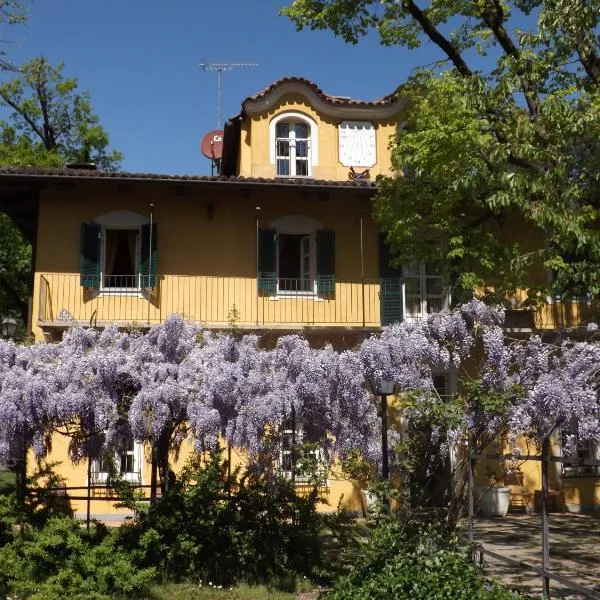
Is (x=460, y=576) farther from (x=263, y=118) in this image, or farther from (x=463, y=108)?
(x=263, y=118)

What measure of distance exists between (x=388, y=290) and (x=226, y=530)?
26.4 ft

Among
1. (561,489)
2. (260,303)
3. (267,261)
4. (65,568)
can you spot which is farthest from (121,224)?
(561,489)

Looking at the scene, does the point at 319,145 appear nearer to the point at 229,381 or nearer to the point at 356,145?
the point at 356,145

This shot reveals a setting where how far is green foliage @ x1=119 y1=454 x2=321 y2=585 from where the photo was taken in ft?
30.7

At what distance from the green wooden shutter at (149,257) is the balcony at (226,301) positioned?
0.18m

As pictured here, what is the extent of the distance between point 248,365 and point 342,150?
949cm

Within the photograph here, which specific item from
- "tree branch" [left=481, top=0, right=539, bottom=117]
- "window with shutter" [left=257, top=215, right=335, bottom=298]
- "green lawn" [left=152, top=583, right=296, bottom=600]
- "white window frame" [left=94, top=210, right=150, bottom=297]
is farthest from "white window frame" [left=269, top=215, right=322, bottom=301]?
"green lawn" [left=152, top=583, right=296, bottom=600]

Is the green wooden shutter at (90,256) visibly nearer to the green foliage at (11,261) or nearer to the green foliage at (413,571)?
the green foliage at (11,261)

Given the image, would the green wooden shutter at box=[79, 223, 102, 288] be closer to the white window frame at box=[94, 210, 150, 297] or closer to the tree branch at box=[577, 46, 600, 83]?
the white window frame at box=[94, 210, 150, 297]

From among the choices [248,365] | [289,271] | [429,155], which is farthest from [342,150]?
[248,365]

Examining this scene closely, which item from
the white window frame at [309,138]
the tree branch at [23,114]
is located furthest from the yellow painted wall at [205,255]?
the tree branch at [23,114]

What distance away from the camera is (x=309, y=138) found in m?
18.2

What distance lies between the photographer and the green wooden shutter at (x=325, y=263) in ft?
54.2

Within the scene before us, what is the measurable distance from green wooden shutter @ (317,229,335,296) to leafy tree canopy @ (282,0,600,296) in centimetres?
230
